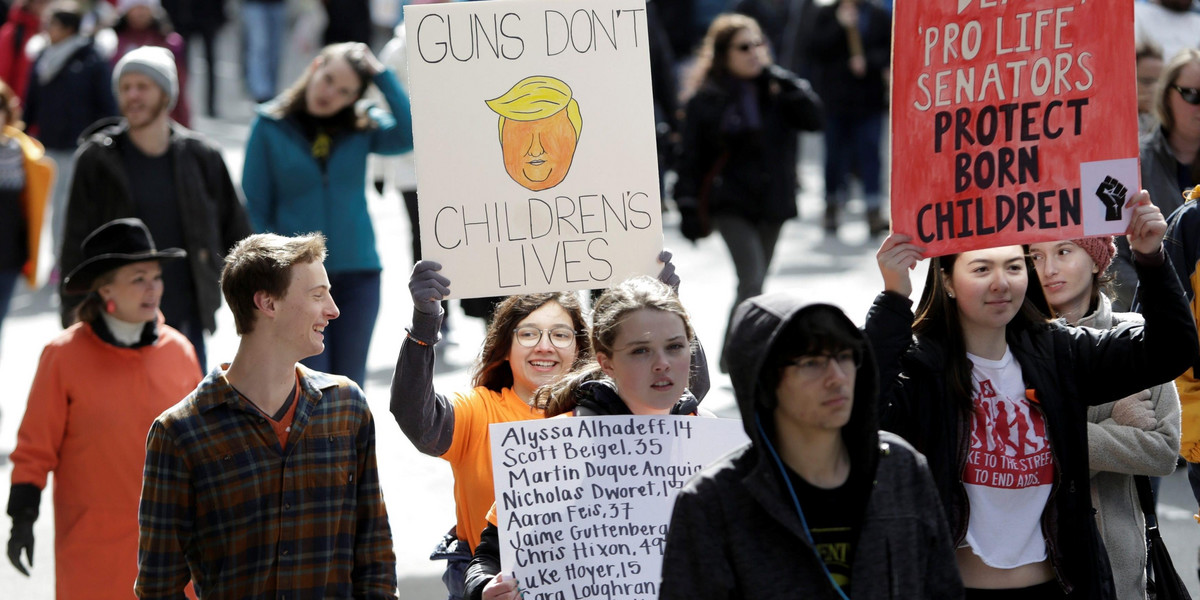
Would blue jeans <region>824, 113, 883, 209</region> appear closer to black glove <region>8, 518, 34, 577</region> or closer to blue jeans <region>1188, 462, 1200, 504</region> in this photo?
blue jeans <region>1188, 462, 1200, 504</region>

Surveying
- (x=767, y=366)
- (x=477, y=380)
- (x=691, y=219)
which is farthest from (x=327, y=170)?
(x=767, y=366)

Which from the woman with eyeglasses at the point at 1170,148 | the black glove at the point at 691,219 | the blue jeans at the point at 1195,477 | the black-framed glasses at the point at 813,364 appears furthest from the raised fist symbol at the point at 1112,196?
the black glove at the point at 691,219

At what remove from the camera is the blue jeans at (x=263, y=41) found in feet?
58.5

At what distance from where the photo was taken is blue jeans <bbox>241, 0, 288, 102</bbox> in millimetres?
17828

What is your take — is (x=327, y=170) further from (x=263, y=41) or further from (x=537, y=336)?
(x=263, y=41)

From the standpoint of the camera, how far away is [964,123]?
14.1 ft

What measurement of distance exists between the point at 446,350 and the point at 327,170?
9.51 feet

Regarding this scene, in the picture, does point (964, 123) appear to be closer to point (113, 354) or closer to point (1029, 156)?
point (1029, 156)

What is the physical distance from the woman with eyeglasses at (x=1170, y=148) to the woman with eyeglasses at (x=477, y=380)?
289 centimetres

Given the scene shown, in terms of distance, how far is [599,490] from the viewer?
3.95 meters

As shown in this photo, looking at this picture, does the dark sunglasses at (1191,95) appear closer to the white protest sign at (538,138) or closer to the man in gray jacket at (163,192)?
the white protest sign at (538,138)

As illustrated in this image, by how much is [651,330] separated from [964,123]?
3.62 ft

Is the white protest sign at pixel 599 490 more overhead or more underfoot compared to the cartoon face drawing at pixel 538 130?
more underfoot

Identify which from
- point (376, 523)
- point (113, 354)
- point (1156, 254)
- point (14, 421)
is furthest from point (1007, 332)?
point (14, 421)
